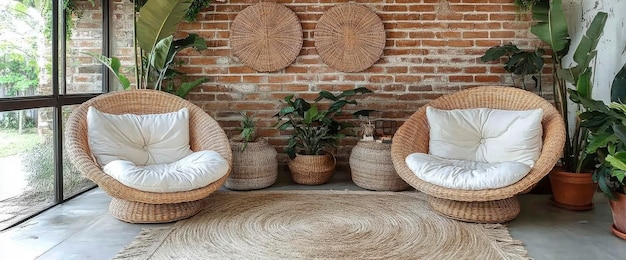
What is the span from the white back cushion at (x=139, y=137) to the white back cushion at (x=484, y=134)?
6.16ft

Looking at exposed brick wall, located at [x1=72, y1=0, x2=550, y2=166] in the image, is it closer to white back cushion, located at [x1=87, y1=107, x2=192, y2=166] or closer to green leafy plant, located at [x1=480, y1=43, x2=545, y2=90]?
green leafy plant, located at [x1=480, y1=43, x2=545, y2=90]

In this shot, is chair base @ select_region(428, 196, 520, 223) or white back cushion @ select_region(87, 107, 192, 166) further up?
white back cushion @ select_region(87, 107, 192, 166)

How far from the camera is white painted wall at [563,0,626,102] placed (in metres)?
3.19

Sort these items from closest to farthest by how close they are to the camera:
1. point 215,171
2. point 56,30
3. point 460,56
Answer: point 215,171
point 56,30
point 460,56

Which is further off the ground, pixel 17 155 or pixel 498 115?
pixel 498 115

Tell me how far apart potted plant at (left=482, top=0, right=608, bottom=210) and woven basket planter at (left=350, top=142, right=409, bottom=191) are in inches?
46.4

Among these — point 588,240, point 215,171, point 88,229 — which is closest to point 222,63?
point 215,171

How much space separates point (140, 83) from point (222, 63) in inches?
32.4

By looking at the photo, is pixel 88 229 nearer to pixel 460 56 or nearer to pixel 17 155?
pixel 17 155

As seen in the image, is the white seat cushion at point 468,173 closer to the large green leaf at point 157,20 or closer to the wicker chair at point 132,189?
the wicker chair at point 132,189

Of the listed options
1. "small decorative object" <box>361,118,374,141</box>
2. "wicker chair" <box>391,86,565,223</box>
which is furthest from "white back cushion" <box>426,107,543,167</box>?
"small decorative object" <box>361,118,374,141</box>

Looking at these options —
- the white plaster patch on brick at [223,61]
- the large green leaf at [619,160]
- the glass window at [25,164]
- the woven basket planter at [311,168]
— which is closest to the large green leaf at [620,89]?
the large green leaf at [619,160]

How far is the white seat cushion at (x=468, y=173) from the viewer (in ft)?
8.17

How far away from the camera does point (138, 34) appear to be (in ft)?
11.0
